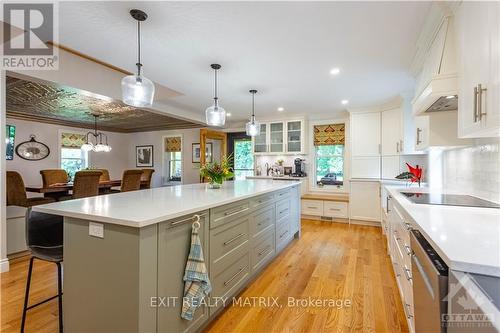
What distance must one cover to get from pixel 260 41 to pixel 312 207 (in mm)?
3727

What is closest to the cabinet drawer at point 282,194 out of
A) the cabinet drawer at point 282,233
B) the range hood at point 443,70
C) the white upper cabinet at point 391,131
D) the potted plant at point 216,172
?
the cabinet drawer at point 282,233

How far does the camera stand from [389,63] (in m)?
2.70

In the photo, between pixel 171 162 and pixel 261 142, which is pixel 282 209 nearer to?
pixel 261 142

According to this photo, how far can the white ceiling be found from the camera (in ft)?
5.87

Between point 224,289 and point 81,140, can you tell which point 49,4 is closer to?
point 224,289

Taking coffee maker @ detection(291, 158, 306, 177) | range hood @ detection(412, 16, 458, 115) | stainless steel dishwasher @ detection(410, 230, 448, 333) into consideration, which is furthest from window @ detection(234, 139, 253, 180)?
stainless steel dishwasher @ detection(410, 230, 448, 333)

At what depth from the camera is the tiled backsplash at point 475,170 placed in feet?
5.60

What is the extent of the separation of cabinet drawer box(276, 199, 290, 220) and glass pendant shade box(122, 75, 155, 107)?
6.32ft

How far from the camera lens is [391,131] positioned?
445 cm

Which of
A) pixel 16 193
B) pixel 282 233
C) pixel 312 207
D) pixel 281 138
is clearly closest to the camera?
pixel 282 233

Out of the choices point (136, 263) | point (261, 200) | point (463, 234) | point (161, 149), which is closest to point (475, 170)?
point (463, 234)

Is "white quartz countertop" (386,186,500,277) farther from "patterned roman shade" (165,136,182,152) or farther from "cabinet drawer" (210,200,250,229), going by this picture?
Answer: "patterned roman shade" (165,136,182,152)

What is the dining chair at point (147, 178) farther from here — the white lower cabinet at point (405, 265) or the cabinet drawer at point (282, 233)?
the white lower cabinet at point (405, 265)

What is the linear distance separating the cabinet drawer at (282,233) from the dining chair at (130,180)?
3.02 meters
